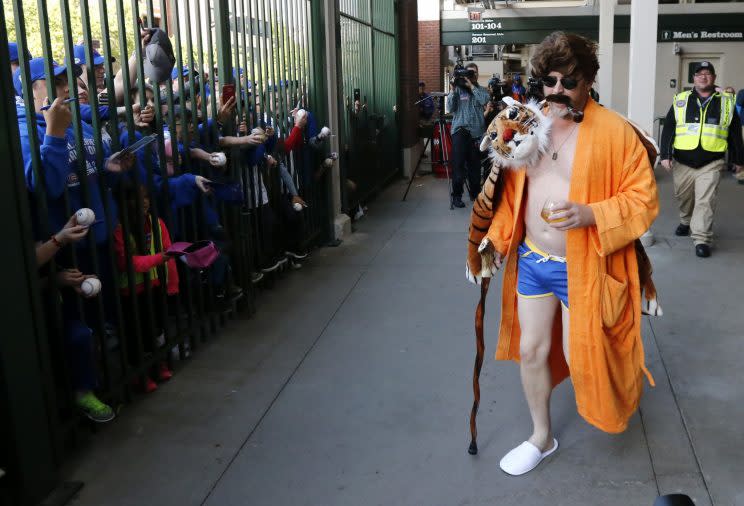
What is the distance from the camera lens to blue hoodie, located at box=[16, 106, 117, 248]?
317cm

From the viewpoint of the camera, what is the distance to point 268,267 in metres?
6.24

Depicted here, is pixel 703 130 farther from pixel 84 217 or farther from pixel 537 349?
pixel 84 217

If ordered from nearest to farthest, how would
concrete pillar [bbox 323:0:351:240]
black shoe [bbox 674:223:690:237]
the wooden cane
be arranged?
1. the wooden cane
2. concrete pillar [bbox 323:0:351:240]
3. black shoe [bbox 674:223:690:237]

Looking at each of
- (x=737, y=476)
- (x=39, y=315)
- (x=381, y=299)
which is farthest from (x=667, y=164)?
(x=39, y=315)

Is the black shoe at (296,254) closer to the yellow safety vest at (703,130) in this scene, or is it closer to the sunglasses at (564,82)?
the yellow safety vest at (703,130)

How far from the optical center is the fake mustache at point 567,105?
2.90m

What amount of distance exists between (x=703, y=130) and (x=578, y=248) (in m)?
4.92

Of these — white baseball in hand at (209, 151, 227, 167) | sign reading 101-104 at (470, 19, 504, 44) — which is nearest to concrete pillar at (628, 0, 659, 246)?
white baseball in hand at (209, 151, 227, 167)

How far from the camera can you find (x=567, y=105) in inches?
116

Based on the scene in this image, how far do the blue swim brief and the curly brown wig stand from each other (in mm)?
727

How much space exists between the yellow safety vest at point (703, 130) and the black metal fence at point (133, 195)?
373cm

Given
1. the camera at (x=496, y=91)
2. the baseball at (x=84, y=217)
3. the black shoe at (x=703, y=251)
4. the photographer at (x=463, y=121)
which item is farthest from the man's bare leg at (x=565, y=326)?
the camera at (x=496, y=91)

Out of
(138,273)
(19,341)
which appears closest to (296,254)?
(138,273)

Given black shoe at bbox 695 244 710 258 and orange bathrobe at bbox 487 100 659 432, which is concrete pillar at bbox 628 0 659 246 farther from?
orange bathrobe at bbox 487 100 659 432
